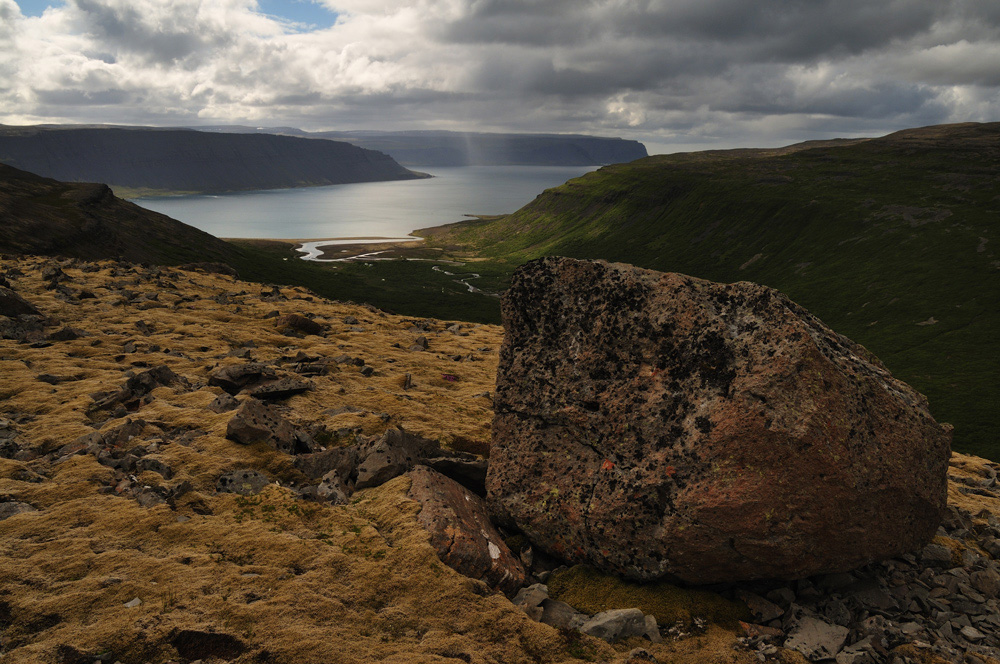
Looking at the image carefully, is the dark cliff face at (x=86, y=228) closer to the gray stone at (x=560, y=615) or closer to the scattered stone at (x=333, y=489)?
the scattered stone at (x=333, y=489)

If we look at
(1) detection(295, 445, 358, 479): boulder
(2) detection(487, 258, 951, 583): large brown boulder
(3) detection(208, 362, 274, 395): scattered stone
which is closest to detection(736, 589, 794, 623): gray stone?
(2) detection(487, 258, 951, 583): large brown boulder

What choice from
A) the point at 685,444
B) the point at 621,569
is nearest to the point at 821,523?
the point at 685,444

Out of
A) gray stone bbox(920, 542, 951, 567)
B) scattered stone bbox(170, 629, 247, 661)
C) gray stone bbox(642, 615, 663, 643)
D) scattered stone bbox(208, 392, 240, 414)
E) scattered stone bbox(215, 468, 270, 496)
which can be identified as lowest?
gray stone bbox(642, 615, 663, 643)

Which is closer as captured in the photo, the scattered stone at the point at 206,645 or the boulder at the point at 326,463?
the scattered stone at the point at 206,645

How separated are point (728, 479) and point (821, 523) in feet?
6.47

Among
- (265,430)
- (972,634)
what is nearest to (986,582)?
(972,634)

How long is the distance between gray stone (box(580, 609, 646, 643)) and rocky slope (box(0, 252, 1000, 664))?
0.24m

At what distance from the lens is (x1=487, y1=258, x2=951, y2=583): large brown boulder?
36.3ft

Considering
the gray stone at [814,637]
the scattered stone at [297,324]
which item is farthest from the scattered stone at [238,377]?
the gray stone at [814,637]

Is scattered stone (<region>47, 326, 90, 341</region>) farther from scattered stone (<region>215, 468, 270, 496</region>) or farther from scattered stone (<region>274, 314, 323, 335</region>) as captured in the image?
scattered stone (<region>215, 468, 270, 496</region>)

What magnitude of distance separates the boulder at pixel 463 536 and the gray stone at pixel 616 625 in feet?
6.83

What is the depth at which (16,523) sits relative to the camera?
11016 mm

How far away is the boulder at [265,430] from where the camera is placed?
1548 centimetres

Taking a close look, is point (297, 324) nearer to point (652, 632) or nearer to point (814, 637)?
point (652, 632)
